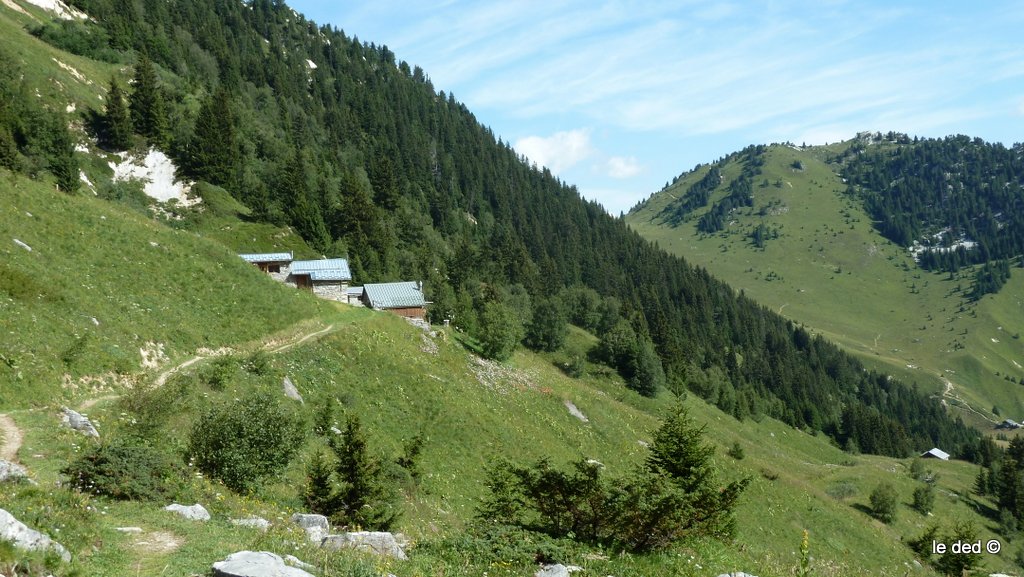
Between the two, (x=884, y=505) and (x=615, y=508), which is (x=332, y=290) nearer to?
(x=615, y=508)

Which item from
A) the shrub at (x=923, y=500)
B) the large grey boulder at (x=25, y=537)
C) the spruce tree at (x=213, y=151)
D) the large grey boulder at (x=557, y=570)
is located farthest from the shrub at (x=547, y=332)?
the large grey boulder at (x=25, y=537)

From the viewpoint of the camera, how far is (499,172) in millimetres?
193750

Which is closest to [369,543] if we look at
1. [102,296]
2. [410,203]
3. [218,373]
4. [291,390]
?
[218,373]

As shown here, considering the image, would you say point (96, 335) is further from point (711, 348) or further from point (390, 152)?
point (711, 348)

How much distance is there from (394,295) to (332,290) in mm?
6882

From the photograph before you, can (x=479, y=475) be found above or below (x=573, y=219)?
below

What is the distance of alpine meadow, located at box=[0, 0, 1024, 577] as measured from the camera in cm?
1559

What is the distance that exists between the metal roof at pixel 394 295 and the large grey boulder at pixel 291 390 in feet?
101

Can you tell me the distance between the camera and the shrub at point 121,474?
50.5 feet

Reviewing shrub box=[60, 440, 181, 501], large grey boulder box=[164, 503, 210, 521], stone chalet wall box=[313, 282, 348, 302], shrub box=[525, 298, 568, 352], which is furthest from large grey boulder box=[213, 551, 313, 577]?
shrub box=[525, 298, 568, 352]

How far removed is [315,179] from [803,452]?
103017 mm

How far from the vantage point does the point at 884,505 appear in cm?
6831

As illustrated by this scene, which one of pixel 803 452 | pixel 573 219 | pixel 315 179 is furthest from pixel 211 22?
pixel 803 452

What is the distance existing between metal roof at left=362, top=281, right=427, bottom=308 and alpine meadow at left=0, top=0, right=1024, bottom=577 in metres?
0.44
